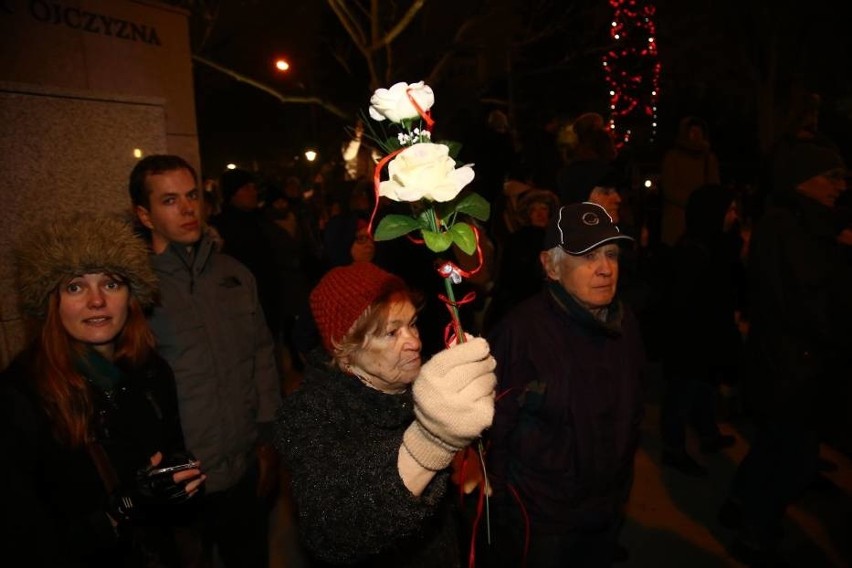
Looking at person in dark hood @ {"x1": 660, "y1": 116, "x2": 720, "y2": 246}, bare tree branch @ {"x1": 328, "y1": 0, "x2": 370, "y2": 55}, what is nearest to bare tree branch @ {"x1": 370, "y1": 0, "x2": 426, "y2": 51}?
bare tree branch @ {"x1": 328, "y1": 0, "x2": 370, "y2": 55}

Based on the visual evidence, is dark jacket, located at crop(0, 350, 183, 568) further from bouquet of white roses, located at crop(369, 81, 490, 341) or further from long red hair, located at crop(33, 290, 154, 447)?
bouquet of white roses, located at crop(369, 81, 490, 341)

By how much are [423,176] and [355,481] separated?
0.89m

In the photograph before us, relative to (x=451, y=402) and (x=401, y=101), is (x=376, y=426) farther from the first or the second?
A: (x=401, y=101)

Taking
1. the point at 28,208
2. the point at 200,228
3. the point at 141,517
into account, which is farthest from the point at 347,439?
the point at 28,208

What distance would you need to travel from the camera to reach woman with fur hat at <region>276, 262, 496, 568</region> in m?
1.51

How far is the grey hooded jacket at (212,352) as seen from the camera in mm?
2693

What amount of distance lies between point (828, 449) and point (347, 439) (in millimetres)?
4862

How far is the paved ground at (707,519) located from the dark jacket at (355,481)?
2.37 m

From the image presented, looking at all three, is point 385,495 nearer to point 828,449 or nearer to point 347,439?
point 347,439

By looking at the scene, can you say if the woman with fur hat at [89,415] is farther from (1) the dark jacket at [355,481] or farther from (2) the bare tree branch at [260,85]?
(2) the bare tree branch at [260,85]

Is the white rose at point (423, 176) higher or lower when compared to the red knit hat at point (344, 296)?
higher

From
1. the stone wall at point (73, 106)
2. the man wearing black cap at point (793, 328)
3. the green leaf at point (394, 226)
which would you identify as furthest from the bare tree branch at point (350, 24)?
the green leaf at point (394, 226)

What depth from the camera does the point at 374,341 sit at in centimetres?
196

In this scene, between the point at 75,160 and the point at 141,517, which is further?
the point at 75,160
